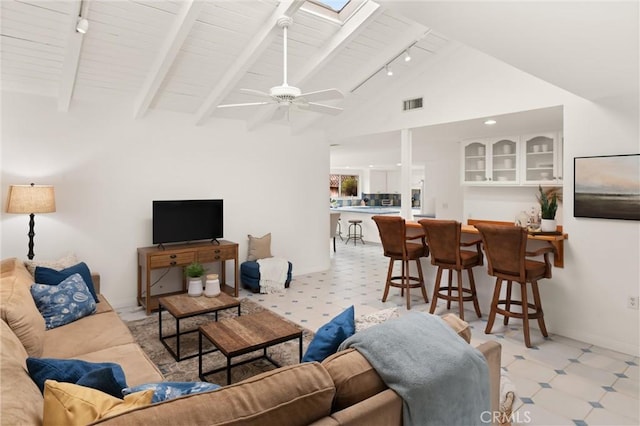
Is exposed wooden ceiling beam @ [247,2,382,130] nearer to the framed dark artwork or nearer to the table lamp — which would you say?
the framed dark artwork

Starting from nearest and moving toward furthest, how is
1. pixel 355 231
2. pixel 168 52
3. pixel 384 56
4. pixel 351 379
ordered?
pixel 351 379, pixel 168 52, pixel 384 56, pixel 355 231

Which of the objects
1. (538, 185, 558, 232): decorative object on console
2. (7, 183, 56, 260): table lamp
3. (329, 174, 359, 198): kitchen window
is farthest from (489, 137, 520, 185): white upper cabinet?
(329, 174, 359, 198): kitchen window

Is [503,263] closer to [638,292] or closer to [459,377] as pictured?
[638,292]

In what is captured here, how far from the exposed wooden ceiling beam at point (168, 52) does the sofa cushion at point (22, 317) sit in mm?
2323

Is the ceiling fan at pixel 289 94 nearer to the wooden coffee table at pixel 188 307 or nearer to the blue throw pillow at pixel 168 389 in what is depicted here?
the wooden coffee table at pixel 188 307

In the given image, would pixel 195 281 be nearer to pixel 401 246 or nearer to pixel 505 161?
pixel 401 246

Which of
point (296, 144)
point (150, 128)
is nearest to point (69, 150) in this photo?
point (150, 128)

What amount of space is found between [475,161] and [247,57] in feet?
13.5

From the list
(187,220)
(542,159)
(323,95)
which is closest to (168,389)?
(323,95)

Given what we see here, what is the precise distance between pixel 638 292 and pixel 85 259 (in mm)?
5762

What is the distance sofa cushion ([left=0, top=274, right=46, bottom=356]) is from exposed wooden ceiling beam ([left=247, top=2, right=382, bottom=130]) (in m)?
3.35

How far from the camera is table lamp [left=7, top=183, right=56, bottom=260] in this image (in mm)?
3670

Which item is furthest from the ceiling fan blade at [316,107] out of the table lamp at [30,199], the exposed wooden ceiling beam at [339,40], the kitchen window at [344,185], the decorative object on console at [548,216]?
the kitchen window at [344,185]

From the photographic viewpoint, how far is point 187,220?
493 cm
